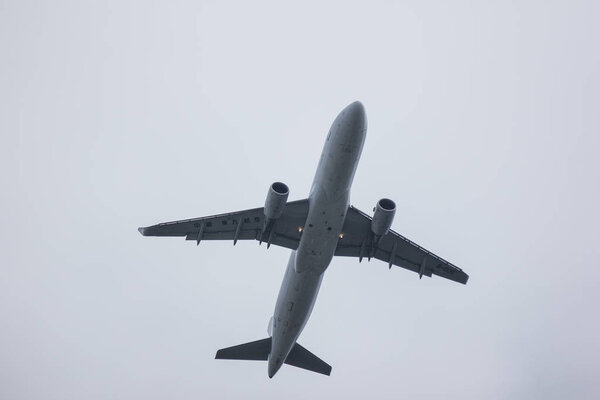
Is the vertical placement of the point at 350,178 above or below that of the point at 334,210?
above

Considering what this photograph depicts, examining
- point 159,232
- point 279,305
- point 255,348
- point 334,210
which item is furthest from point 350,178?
point 255,348

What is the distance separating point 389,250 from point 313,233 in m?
6.61

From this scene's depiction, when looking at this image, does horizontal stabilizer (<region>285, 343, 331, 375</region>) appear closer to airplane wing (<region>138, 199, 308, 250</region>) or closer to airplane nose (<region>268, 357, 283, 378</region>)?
airplane nose (<region>268, 357, 283, 378</region>)

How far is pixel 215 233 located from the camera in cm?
3169

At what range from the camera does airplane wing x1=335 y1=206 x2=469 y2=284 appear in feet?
105

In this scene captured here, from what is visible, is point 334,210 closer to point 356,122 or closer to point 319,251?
point 319,251

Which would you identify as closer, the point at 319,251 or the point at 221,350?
the point at 319,251

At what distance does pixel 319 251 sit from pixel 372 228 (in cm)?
299

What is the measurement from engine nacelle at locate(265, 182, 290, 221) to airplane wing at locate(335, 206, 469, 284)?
473 centimetres

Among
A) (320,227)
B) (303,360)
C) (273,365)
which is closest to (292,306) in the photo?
(273,365)

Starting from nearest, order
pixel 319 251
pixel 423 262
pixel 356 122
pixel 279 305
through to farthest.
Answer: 1. pixel 356 122
2. pixel 319 251
3. pixel 279 305
4. pixel 423 262

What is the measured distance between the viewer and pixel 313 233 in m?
28.7

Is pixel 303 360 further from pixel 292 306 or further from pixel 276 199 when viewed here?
pixel 276 199

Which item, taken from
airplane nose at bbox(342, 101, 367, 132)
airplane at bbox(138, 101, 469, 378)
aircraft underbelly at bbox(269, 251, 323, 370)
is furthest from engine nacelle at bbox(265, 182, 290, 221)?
airplane nose at bbox(342, 101, 367, 132)
